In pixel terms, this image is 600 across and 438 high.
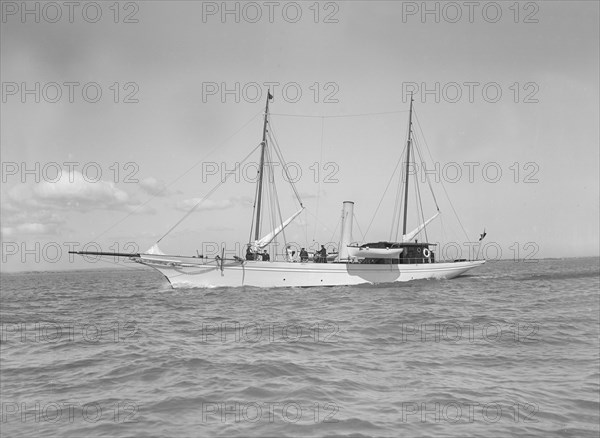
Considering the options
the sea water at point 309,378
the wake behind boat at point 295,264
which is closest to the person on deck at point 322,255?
the wake behind boat at point 295,264

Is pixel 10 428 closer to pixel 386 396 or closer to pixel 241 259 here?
pixel 386 396

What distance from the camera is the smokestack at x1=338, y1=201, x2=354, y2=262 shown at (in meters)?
41.2

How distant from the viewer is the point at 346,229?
42031 mm

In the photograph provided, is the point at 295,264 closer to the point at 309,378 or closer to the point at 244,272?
the point at 244,272

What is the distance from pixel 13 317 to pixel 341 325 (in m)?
17.4

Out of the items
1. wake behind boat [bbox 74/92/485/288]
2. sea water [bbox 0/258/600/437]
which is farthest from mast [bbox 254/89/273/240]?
sea water [bbox 0/258/600/437]

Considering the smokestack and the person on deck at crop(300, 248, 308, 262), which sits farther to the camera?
the smokestack

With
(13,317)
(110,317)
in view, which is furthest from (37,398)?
(13,317)

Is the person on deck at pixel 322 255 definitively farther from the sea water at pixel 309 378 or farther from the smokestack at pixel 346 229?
the sea water at pixel 309 378

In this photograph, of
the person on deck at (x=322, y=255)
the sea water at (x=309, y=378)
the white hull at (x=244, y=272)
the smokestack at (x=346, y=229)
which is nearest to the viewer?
the sea water at (x=309, y=378)

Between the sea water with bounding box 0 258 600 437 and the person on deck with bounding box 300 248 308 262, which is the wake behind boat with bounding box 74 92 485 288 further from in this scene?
the sea water with bounding box 0 258 600 437

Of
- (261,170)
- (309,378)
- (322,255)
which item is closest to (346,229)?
(322,255)

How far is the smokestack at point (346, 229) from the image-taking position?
41.2 metres

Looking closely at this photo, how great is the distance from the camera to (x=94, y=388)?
8.85 meters
